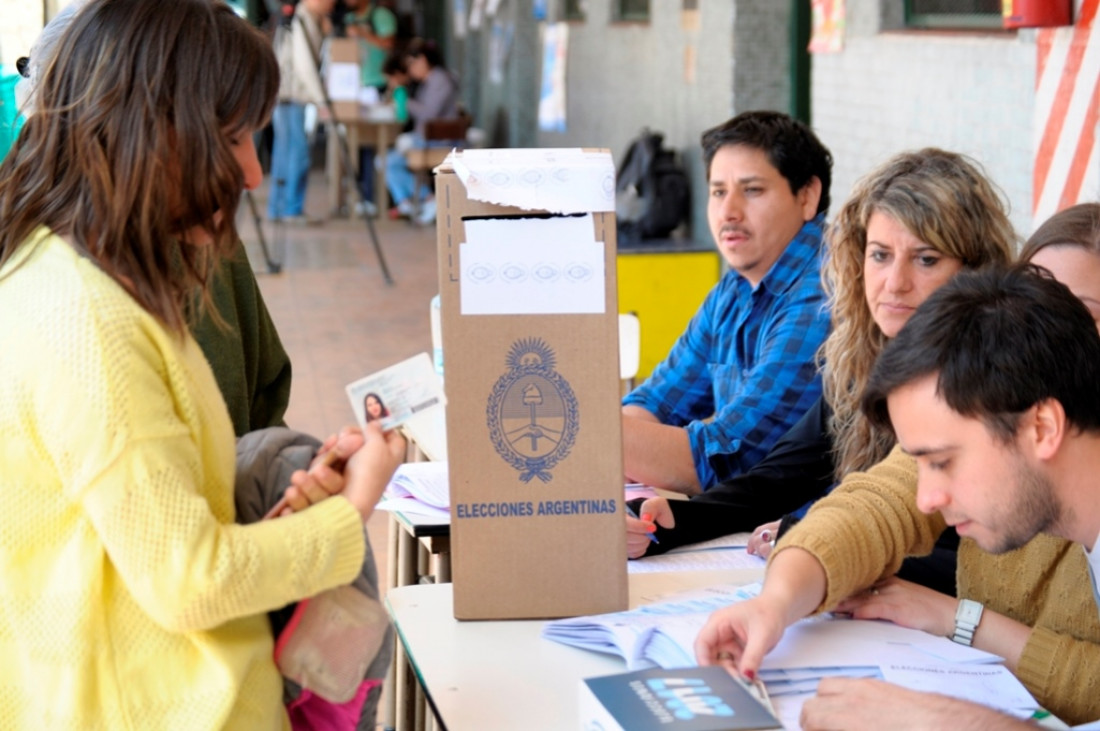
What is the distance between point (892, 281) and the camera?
2.28 meters

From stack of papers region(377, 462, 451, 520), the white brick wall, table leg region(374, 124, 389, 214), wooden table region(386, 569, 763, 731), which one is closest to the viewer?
wooden table region(386, 569, 763, 731)

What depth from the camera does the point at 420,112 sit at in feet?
37.8

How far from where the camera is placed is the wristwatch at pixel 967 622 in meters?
1.73

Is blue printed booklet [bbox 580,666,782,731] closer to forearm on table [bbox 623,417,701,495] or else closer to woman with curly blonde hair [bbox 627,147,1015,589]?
woman with curly blonde hair [bbox 627,147,1015,589]

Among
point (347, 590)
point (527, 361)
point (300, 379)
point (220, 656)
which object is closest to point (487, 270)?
point (527, 361)

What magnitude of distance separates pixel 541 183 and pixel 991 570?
76 centimetres

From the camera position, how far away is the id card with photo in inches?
93.0

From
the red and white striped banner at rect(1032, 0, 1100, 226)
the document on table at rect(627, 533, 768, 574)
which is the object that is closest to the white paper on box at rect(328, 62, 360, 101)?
the red and white striped banner at rect(1032, 0, 1100, 226)

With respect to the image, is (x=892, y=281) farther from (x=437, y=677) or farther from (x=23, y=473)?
(x=23, y=473)

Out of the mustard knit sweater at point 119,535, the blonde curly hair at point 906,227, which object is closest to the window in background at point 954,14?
the blonde curly hair at point 906,227

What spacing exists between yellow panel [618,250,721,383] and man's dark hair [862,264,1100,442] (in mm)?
4181

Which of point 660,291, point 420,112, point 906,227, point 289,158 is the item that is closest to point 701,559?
point 906,227

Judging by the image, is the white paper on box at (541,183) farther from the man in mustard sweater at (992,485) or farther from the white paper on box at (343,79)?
the white paper on box at (343,79)

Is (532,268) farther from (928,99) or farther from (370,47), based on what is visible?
(370,47)
